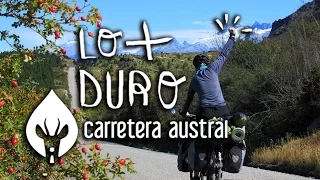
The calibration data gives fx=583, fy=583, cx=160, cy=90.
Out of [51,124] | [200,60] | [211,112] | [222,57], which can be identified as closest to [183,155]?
[211,112]

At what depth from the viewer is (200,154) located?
6.61m

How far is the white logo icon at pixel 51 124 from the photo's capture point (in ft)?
17.4

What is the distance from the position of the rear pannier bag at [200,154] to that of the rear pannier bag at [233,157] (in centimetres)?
19

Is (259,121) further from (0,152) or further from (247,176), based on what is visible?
(0,152)

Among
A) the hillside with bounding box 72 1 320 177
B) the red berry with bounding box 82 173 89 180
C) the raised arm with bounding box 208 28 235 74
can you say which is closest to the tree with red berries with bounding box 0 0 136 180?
the red berry with bounding box 82 173 89 180

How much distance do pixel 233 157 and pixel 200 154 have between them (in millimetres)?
374

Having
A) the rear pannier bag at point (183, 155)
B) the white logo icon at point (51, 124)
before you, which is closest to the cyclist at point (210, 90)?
the rear pannier bag at point (183, 155)

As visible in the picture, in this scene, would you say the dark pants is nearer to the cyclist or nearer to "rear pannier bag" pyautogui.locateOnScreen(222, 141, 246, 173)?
the cyclist

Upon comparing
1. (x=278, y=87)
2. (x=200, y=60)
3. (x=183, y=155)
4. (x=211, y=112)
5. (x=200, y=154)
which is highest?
(x=200, y=60)

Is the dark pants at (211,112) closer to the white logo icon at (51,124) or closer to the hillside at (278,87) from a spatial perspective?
the white logo icon at (51,124)

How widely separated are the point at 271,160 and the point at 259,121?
32.8ft

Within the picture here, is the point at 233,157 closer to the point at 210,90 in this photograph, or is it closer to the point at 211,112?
the point at 211,112

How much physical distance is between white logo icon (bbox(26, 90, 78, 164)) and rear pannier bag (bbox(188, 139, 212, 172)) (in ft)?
4.97

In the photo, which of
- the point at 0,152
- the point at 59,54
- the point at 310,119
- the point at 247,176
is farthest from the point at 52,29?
the point at 310,119
